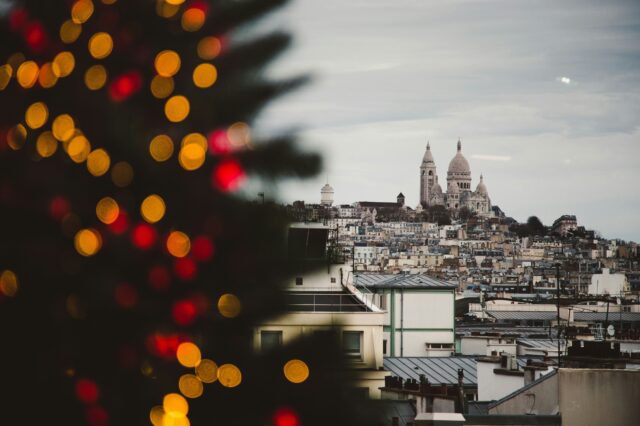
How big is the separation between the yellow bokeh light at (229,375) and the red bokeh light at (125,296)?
173 millimetres

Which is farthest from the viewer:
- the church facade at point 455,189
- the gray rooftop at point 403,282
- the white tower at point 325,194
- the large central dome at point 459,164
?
the large central dome at point 459,164

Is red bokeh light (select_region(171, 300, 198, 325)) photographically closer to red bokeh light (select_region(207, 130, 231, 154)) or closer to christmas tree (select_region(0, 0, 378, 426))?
christmas tree (select_region(0, 0, 378, 426))

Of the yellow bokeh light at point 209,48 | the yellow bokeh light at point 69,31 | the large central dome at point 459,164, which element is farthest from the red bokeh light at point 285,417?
the large central dome at point 459,164

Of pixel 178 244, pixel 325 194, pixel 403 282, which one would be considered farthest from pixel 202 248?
pixel 403 282

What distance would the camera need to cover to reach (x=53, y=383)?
64.3 inches

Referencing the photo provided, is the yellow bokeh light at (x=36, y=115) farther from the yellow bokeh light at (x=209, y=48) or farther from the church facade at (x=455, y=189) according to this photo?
the church facade at (x=455, y=189)

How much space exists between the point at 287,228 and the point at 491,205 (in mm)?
148903

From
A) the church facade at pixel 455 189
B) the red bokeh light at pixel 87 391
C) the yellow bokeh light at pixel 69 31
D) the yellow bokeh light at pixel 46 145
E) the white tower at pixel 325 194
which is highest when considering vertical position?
the church facade at pixel 455 189

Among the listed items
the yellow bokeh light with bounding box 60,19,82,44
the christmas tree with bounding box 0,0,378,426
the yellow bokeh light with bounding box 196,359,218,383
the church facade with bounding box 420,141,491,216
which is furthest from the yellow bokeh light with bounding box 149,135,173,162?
the church facade with bounding box 420,141,491,216

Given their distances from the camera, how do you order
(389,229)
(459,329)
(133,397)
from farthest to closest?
(389,229) → (459,329) → (133,397)

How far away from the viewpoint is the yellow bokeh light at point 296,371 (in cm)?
164

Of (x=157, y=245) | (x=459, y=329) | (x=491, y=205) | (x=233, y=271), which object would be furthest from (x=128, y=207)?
(x=491, y=205)

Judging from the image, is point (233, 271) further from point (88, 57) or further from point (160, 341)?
point (88, 57)

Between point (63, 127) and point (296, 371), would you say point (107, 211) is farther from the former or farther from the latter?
point (296, 371)
